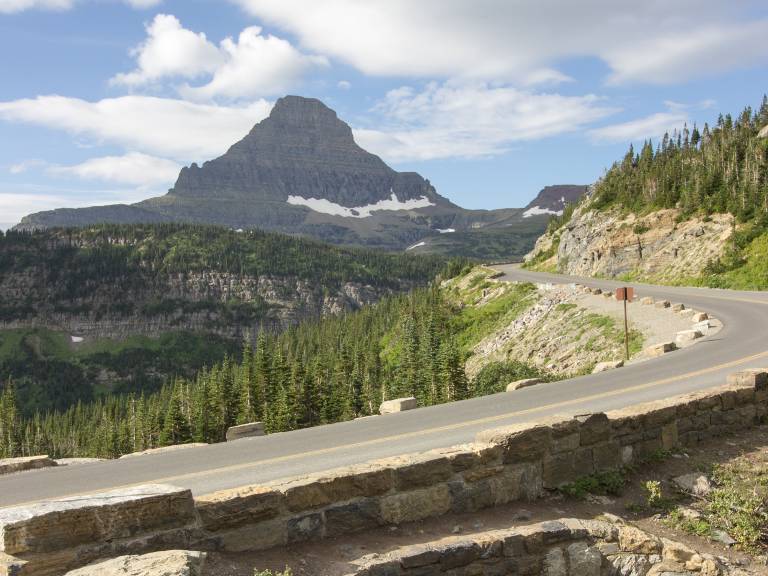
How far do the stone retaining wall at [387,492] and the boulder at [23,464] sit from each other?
25.8 feet

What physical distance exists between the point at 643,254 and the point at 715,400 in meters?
64.5

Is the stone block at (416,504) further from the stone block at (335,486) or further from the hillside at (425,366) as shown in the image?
the hillside at (425,366)

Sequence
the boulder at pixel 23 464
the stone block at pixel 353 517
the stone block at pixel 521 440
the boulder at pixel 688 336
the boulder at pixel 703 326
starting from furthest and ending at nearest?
the boulder at pixel 703 326, the boulder at pixel 688 336, the boulder at pixel 23 464, the stone block at pixel 521 440, the stone block at pixel 353 517

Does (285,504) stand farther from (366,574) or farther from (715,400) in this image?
(715,400)

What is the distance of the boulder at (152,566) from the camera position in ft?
18.3

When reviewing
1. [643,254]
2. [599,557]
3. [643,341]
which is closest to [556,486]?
[599,557]

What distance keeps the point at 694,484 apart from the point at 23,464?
1381cm

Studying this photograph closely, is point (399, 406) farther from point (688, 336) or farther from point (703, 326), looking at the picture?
point (703, 326)

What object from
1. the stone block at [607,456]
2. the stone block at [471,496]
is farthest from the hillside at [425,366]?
the stone block at [471,496]

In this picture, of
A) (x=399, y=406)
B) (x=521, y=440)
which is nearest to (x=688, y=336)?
(x=399, y=406)

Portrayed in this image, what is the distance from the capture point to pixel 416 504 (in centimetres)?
850

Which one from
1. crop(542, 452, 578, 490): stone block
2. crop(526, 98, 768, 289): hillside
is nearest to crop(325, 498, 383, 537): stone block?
crop(542, 452, 578, 490): stone block

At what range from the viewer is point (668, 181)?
78.7 metres

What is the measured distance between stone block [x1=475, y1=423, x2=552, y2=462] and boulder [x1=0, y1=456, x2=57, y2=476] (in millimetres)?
9905
